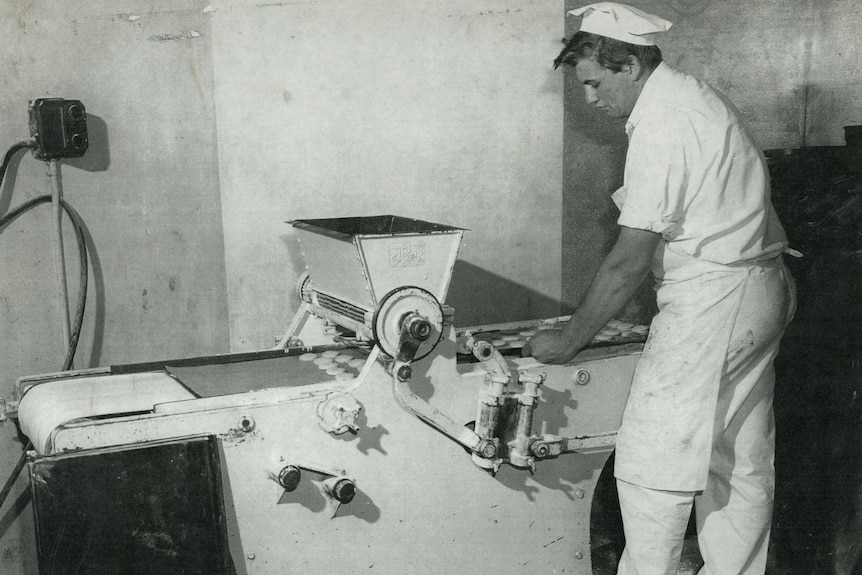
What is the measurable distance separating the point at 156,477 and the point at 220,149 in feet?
5.11

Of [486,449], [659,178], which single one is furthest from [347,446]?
[659,178]

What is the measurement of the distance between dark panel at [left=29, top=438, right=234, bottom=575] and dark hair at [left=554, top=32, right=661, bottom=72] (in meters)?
1.46

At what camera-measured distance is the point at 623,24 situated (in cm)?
233

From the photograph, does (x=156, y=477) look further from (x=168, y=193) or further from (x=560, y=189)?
(x=560, y=189)

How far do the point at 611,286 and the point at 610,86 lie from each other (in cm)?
57

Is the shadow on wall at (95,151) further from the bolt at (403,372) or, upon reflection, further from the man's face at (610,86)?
the man's face at (610,86)

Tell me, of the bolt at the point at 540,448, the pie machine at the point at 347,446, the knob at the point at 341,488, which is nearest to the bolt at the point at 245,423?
the pie machine at the point at 347,446

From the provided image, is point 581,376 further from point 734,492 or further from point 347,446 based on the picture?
point 347,446

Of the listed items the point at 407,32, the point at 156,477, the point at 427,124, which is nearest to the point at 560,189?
the point at 427,124

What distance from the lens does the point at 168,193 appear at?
3.25m

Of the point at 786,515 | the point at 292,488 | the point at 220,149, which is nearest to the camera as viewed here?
the point at 292,488

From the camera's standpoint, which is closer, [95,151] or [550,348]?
[550,348]

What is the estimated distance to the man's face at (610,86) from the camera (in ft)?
7.82

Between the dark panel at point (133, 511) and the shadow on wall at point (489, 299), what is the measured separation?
1666mm
